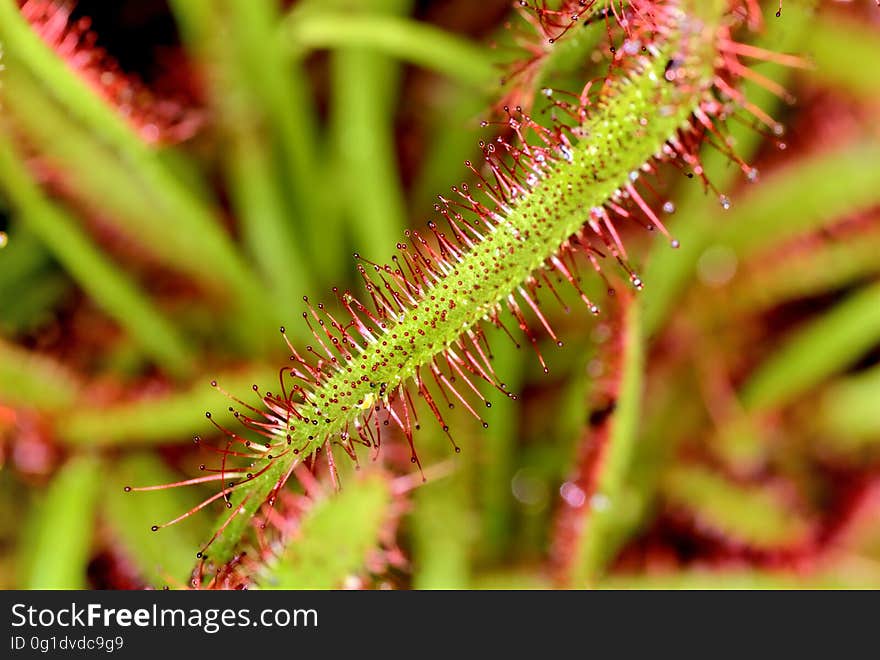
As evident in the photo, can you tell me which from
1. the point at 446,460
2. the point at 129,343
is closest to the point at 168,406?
the point at 129,343

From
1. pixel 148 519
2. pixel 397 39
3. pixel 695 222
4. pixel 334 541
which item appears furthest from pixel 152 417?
pixel 695 222

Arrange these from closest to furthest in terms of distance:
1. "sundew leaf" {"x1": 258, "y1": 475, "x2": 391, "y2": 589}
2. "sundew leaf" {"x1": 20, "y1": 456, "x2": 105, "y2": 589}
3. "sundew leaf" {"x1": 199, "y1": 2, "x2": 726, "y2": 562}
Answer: "sundew leaf" {"x1": 199, "y1": 2, "x2": 726, "y2": 562} < "sundew leaf" {"x1": 258, "y1": 475, "x2": 391, "y2": 589} < "sundew leaf" {"x1": 20, "y1": 456, "x2": 105, "y2": 589}

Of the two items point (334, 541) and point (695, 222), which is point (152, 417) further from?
point (695, 222)

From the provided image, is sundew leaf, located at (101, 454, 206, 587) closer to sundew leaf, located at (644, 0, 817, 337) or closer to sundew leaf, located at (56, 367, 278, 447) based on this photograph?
sundew leaf, located at (56, 367, 278, 447)

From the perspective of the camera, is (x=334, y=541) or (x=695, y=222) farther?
(x=695, y=222)

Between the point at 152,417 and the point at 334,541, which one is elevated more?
the point at 152,417

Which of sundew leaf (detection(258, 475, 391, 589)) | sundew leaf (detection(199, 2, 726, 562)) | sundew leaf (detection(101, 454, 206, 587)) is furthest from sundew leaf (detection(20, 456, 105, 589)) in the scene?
sundew leaf (detection(199, 2, 726, 562))
